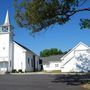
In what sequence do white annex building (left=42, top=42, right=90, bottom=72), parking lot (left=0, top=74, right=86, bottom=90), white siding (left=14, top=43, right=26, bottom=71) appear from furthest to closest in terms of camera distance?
white siding (left=14, top=43, right=26, bottom=71), white annex building (left=42, top=42, right=90, bottom=72), parking lot (left=0, top=74, right=86, bottom=90)

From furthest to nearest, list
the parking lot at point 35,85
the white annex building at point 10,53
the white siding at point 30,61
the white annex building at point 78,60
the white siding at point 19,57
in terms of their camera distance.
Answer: the white siding at point 30,61 → the white siding at point 19,57 → the white annex building at point 10,53 → the white annex building at point 78,60 → the parking lot at point 35,85

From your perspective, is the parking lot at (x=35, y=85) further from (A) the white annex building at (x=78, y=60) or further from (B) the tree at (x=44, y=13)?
(A) the white annex building at (x=78, y=60)

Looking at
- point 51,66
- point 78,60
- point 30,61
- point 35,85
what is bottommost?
point 35,85

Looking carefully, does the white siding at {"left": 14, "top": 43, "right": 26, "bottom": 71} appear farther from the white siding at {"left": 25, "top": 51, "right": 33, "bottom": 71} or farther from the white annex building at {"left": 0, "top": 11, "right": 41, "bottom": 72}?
the white siding at {"left": 25, "top": 51, "right": 33, "bottom": 71}

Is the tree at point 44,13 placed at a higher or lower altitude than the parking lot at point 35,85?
higher

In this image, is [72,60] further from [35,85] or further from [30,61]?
[35,85]

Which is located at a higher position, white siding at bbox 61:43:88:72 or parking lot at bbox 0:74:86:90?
white siding at bbox 61:43:88:72

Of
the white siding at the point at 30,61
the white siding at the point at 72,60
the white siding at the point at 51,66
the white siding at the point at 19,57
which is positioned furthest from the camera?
the white siding at the point at 51,66

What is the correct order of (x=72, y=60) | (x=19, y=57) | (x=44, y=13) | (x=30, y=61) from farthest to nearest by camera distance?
1. (x=30, y=61)
2. (x=19, y=57)
3. (x=72, y=60)
4. (x=44, y=13)

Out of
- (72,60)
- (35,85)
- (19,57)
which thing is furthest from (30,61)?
(35,85)

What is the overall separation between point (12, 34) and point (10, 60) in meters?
5.92

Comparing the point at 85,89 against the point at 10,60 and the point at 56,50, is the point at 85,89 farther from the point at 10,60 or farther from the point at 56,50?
the point at 56,50

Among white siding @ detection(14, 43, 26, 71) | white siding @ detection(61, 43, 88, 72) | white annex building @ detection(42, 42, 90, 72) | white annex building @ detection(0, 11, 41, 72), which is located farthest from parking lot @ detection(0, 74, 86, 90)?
white siding @ detection(14, 43, 26, 71)

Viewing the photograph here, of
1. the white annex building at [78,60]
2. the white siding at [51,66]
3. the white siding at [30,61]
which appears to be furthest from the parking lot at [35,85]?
the white siding at [51,66]
